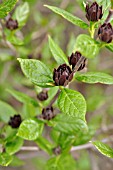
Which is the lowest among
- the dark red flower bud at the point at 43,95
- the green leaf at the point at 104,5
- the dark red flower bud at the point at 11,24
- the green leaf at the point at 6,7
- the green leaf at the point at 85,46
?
the dark red flower bud at the point at 43,95

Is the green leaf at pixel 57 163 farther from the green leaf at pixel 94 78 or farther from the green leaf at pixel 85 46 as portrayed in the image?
the green leaf at pixel 85 46

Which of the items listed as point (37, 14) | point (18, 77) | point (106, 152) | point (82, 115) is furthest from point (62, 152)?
point (37, 14)

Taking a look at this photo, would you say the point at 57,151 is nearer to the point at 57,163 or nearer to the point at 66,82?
the point at 57,163

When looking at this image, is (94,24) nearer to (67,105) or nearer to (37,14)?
(67,105)

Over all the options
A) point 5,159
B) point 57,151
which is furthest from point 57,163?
point 5,159

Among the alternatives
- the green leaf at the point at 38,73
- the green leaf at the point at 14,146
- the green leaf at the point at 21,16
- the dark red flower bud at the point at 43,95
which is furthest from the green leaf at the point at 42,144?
the green leaf at the point at 21,16

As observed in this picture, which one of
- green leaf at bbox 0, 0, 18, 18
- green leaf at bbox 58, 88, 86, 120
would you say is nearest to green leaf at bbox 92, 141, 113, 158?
green leaf at bbox 58, 88, 86, 120

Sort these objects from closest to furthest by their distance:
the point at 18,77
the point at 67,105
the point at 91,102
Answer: the point at 67,105 < the point at 91,102 < the point at 18,77
